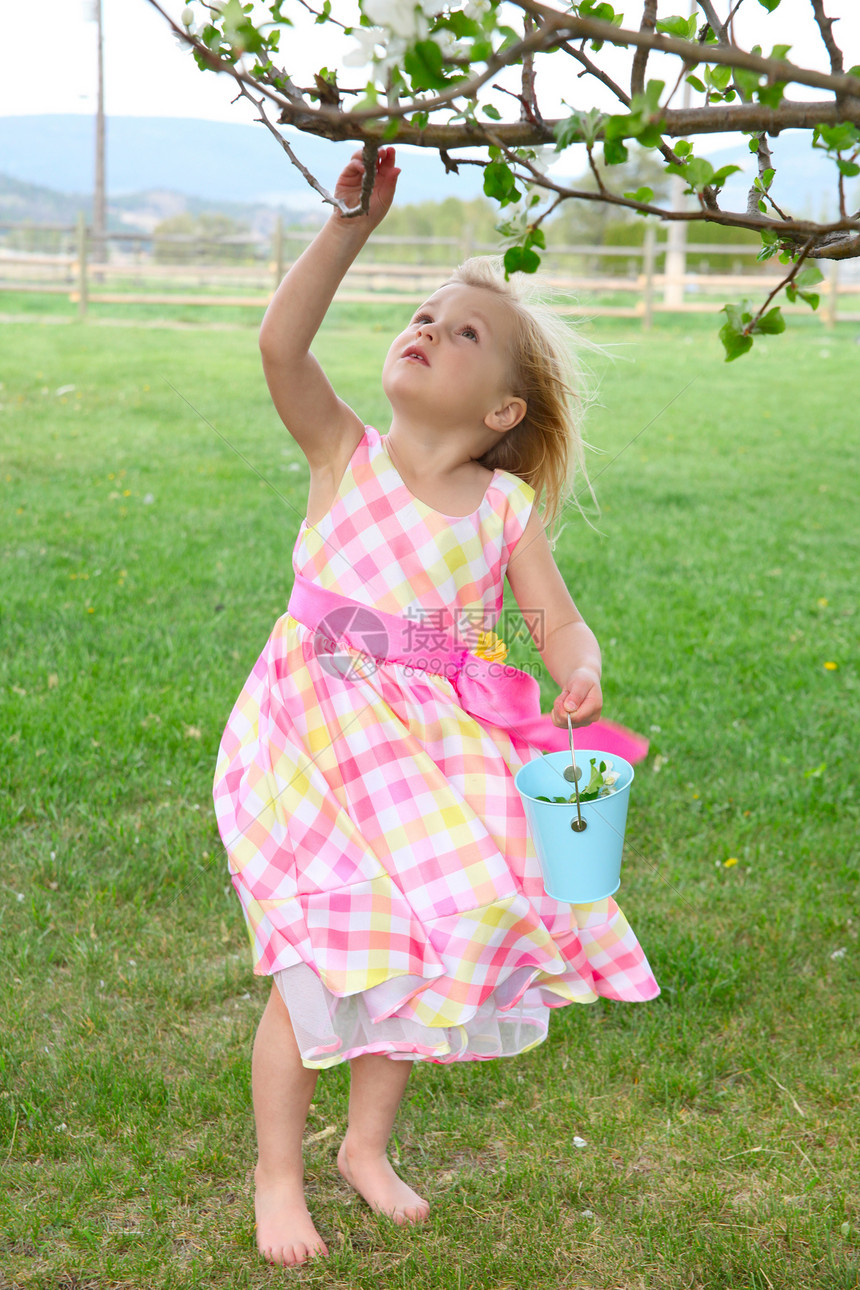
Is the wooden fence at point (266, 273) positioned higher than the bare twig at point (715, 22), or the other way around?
the wooden fence at point (266, 273)

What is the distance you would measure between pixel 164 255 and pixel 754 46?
2175cm

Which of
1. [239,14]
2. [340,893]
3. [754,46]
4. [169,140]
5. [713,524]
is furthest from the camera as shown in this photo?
[169,140]

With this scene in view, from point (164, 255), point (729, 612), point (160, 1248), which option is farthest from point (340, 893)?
point (164, 255)

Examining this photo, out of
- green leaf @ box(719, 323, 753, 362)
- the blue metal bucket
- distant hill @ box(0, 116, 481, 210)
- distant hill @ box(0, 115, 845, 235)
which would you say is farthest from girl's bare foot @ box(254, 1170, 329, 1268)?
distant hill @ box(0, 116, 481, 210)

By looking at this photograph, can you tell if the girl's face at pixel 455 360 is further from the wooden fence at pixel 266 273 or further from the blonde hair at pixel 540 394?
the wooden fence at pixel 266 273

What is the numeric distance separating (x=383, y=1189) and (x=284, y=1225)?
0.55 ft

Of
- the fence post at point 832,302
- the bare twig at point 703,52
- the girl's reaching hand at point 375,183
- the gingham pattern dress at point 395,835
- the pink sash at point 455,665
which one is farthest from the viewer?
the fence post at point 832,302

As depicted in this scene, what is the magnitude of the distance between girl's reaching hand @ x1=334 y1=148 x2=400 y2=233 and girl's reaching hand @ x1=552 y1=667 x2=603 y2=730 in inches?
28.4

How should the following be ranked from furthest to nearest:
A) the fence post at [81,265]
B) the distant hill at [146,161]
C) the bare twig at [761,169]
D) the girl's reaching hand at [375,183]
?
1. the distant hill at [146,161]
2. the fence post at [81,265]
3. the girl's reaching hand at [375,183]
4. the bare twig at [761,169]

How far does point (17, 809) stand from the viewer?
2.91 metres

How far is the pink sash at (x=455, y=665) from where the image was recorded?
1.82 m

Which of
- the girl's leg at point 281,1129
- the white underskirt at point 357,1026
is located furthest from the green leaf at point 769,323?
the girl's leg at point 281,1129

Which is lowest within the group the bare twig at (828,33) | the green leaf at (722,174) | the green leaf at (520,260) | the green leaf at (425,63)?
the green leaf at (520,260)

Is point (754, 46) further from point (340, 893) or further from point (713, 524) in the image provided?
point (713, 524)
